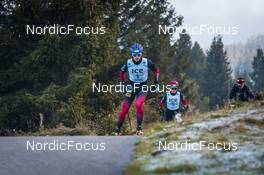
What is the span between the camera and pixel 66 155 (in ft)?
24.2

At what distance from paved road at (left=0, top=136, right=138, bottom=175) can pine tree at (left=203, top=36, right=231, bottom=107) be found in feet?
219

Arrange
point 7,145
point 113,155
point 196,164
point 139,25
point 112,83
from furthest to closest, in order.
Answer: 1. point 139,25
2. point 112,83
3. point 7,145
4. point 113,155
5. point 196,164

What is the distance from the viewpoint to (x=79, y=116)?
55.3 feet

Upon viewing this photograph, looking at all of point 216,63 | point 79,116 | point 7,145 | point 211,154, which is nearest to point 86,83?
point 79,116

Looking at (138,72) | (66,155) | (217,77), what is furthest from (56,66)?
(217,77)

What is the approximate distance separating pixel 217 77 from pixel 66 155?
2835 inches

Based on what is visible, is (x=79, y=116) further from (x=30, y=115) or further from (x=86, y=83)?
(x=30, y=115)

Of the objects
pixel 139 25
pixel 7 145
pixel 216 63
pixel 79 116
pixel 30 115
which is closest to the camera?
pixel 7 145

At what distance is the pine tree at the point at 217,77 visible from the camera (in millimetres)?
75812

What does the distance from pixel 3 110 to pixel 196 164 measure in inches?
511

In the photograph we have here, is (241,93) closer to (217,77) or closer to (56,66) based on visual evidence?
(56,66)

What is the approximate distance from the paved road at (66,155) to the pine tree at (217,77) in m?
66.7

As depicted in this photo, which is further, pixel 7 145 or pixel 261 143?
pixel 7 145

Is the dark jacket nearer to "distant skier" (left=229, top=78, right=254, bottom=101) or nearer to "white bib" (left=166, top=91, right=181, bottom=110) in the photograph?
"distant skier" (left=229, top=78, right=254, bottom=101)
